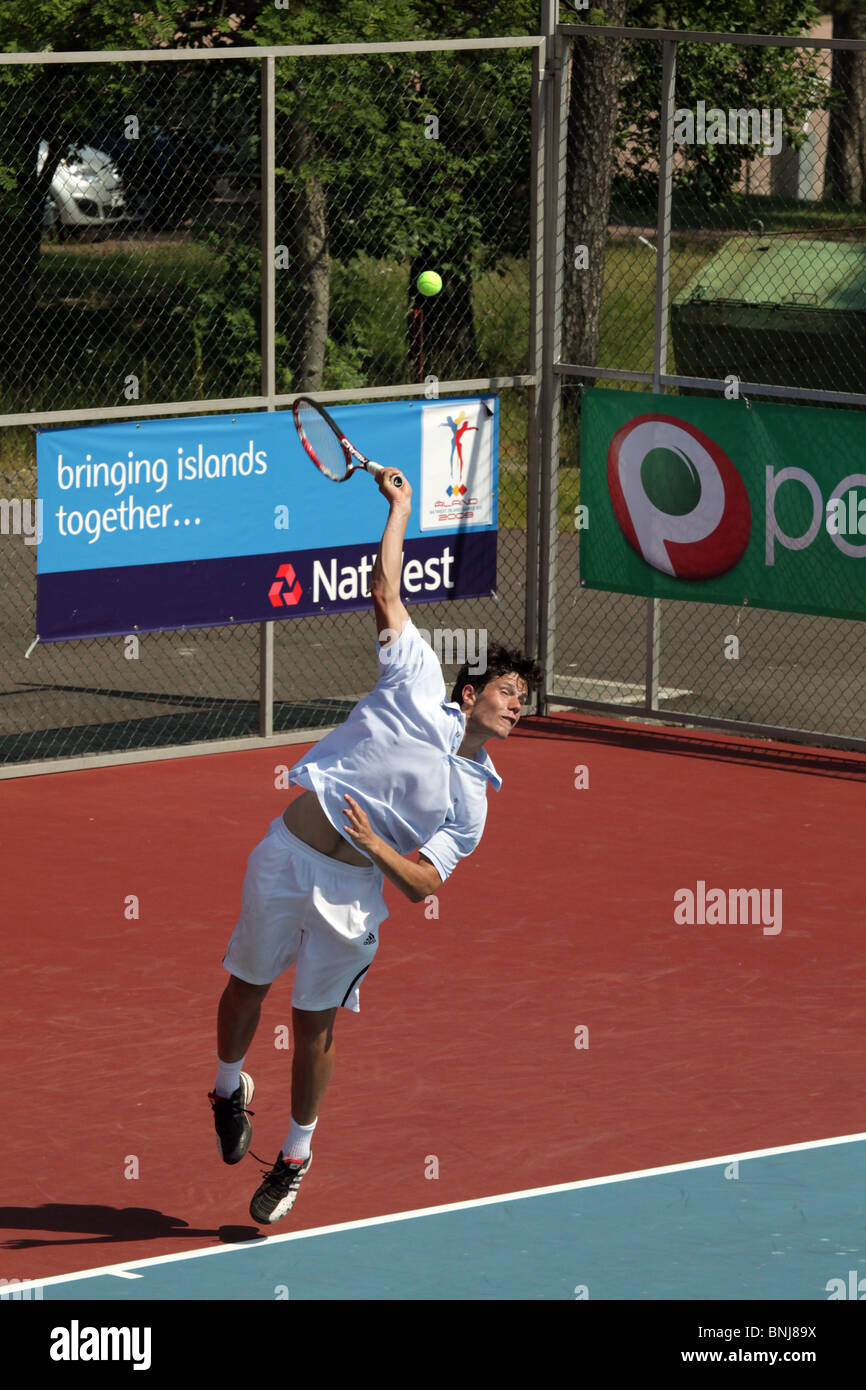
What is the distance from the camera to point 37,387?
2386cm

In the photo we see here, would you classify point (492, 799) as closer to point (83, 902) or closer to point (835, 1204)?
point (83, 902)

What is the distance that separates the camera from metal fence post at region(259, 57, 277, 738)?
11.8 meters

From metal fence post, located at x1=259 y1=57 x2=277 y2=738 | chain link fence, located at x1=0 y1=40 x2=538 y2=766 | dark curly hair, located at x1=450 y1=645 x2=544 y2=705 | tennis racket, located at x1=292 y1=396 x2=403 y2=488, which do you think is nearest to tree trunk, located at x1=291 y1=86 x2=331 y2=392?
chain link fence, located at x1=0 y1=40 x2=538 y2=766

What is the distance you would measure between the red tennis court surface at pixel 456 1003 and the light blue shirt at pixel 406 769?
114 cm

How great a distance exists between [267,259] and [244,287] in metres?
9.00

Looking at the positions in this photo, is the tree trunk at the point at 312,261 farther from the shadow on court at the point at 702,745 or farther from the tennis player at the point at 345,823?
the tennis player at the point at 345,823

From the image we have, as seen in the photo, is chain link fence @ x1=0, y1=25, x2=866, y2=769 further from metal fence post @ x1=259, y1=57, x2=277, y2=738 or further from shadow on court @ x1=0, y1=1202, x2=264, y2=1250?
shadow on court @ x1=0, y1=1202, x2=264, y2=1250

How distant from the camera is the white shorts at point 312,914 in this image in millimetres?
6453

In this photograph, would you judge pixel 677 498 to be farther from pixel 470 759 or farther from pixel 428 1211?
pixel 428 1211

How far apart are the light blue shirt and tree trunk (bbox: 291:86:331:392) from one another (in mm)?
13366

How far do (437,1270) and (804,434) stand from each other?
6.91 meters

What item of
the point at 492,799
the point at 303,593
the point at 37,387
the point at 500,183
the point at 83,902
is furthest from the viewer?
the point at 37,387

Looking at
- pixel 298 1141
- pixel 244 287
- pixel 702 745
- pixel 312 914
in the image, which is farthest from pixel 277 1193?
pixel 244 287
